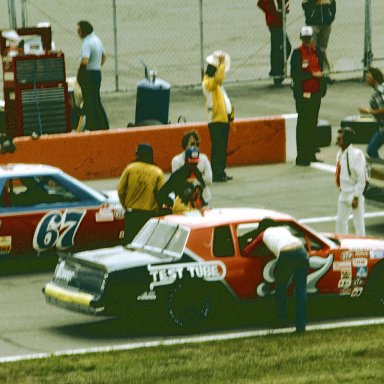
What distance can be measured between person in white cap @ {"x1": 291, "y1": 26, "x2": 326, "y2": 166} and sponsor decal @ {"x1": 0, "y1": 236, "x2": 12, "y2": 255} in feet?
23.9

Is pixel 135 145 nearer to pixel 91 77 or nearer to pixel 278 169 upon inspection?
pixel 91 77

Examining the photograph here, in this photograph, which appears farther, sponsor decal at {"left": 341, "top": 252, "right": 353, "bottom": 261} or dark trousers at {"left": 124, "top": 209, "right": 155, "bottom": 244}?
dark trousers at {"left": 124, "top": 209, "right": 155, "bottom": 244}

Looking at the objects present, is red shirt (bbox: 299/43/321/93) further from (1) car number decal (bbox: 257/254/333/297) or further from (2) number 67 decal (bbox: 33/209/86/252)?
(1) car number decal (bbox: 257/254/333/297)

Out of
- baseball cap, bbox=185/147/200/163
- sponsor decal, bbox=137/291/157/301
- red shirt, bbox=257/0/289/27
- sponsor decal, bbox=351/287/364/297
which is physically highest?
red shirt, bbox=257/0/289/27

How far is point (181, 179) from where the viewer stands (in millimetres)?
16750

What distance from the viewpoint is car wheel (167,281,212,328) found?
47.4 feet

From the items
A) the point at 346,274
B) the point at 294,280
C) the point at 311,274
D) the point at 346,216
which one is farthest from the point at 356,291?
the point at 346,216

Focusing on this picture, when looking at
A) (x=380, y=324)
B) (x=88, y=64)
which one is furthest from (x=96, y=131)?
(x=380, y=324)

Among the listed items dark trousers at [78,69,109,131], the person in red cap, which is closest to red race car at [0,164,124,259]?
the person in red cap

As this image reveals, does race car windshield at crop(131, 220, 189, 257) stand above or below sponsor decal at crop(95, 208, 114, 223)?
above

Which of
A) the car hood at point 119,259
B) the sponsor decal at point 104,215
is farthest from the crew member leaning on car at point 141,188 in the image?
the car hood at point 119,259

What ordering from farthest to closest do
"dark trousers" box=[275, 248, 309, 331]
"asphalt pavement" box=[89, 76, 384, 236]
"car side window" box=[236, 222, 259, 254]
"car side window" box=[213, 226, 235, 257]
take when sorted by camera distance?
"asphalt pavement" box=[89, 76, 384, 236], "car side window" box=[236, 222, 259, 254], "car side window" box=[213, 226, 235, 257], "dark trousers" box=[275, 248, 309, 331]

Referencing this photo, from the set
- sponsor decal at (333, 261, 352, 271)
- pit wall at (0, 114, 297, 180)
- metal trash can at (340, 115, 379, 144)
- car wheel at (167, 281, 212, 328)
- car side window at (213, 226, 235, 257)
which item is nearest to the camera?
car wheel at (167, 281, 212, 328)

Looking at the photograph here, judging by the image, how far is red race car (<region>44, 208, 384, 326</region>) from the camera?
46.9ft
